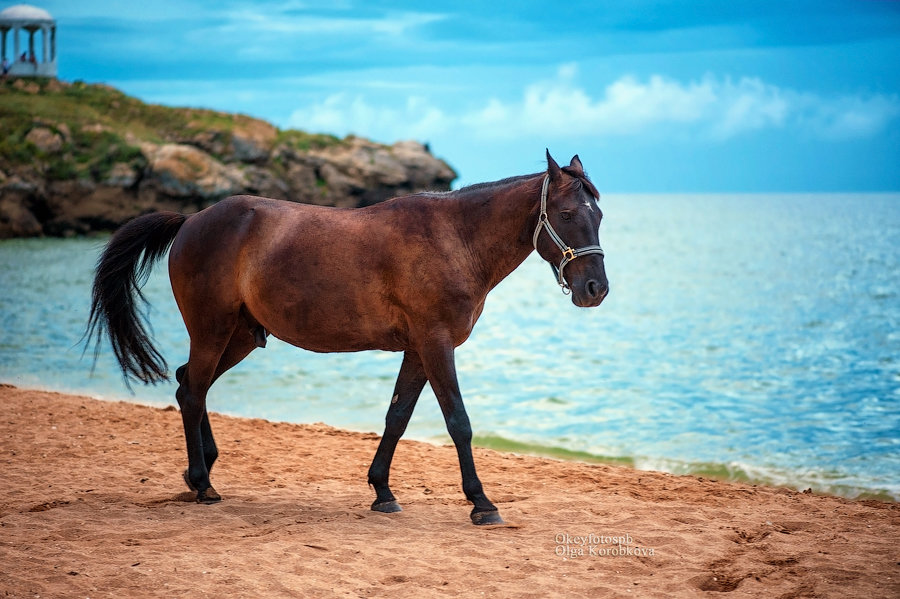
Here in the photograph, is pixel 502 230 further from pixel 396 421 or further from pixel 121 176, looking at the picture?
pixel 121 176

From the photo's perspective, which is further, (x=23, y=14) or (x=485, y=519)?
(x=23, y=14)

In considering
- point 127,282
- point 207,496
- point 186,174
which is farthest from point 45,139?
point 207,496

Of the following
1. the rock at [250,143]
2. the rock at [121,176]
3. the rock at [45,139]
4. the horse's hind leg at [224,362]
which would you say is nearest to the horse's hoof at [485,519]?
the horse's hind leg at [224,362]

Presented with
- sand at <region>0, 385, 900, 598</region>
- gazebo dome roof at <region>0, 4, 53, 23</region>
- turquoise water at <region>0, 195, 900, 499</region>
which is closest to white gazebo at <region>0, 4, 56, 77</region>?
gazebo dome roof at <region>0, 4, 53, 23</region>

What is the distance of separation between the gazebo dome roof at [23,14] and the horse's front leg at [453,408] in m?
62.1

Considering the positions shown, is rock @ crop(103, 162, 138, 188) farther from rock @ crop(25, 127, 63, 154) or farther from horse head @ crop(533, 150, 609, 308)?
horse head @ crop(533, 150, 609, 308)

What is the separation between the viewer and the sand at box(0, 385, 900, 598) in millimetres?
4621

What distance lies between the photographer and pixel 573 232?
5.57 meters

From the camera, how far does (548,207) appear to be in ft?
18.6

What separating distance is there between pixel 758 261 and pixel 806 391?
1528 inches

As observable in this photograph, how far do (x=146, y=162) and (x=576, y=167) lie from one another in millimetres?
49155

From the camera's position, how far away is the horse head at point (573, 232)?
5.50 meters

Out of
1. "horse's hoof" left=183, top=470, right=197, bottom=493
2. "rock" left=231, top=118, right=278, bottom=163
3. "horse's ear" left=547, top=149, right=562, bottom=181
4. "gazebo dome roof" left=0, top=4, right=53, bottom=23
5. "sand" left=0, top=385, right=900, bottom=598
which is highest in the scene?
"gazebo dome roof" left=0, top=4, right=53, bottom=23

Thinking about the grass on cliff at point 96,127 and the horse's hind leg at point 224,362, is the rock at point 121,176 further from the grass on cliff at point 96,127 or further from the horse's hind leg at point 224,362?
the horse's hind leg at point 224,362
